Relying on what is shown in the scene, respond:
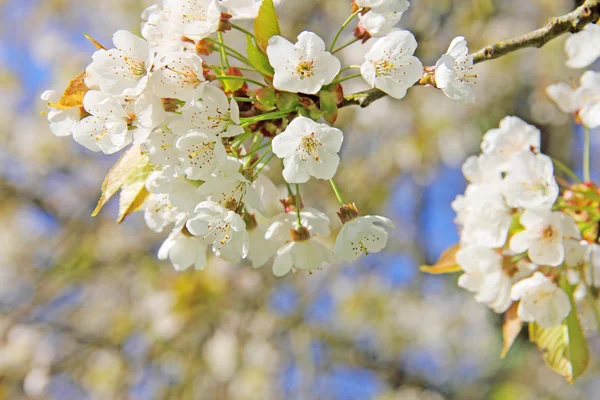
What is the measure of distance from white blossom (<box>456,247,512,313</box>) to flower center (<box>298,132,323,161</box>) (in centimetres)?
50

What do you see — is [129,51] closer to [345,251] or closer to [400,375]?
[345,251]

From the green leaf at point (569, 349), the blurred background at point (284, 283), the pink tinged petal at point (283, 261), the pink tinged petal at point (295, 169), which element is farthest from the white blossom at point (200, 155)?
the blurred background at point (284, 283)

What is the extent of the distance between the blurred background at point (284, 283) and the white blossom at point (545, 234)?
166cm

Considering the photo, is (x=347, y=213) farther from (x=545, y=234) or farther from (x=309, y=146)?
(x=545, y=234)

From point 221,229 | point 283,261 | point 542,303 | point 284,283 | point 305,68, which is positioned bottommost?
point 284,283

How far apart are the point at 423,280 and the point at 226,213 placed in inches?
158

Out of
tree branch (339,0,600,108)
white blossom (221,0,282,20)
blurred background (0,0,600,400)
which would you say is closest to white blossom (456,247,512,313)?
tree branch (339,0,600,108)

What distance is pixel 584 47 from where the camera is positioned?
49.7 inches

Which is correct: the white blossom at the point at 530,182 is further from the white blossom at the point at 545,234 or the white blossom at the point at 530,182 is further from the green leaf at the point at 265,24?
the green leaf at the point at 265,24

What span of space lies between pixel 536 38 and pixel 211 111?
1.87 ft

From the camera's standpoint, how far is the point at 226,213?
875 mm

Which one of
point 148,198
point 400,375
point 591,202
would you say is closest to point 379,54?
point 148,198

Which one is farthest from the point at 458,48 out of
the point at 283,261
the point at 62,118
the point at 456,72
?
the point at 62,118

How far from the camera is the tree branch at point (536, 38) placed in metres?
0.91
